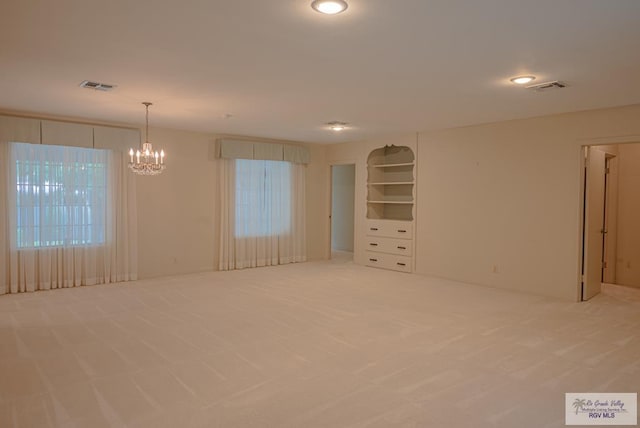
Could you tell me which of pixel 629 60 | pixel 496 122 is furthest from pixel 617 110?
pixel 629 60

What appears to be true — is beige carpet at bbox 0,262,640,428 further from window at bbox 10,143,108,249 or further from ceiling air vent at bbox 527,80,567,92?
ceiling air vent at bbox 527,80,567,92

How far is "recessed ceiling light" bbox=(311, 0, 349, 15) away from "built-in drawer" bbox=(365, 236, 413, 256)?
17.6ft

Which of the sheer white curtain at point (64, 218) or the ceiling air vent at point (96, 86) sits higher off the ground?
the ceiling air vent at point (96, 86)

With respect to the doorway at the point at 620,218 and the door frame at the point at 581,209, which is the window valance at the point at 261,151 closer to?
the door frame at the point at 581,209

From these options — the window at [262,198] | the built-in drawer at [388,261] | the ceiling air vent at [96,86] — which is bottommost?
the built-in drawer at [388,261]

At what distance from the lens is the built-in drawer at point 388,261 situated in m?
7.46

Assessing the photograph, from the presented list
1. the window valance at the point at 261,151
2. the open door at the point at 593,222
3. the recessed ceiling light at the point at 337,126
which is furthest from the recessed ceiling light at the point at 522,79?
the window valance at the point at 261,151

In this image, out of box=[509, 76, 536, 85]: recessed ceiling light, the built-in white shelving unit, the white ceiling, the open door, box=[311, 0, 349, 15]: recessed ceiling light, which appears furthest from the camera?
the built-in white shelving unit

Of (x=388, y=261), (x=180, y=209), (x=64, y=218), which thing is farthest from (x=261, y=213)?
(x=64, y=218)

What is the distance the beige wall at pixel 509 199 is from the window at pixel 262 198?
2.63 m

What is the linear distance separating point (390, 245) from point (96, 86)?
17.4ft

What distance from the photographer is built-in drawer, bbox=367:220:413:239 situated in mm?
7441

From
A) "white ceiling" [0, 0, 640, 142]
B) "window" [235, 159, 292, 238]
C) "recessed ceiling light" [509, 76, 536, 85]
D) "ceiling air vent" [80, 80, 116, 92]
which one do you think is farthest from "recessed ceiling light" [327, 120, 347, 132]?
"ceiling air vent" [80, 80, 116, 92]

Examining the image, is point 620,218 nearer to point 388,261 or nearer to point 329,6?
point 388,261
